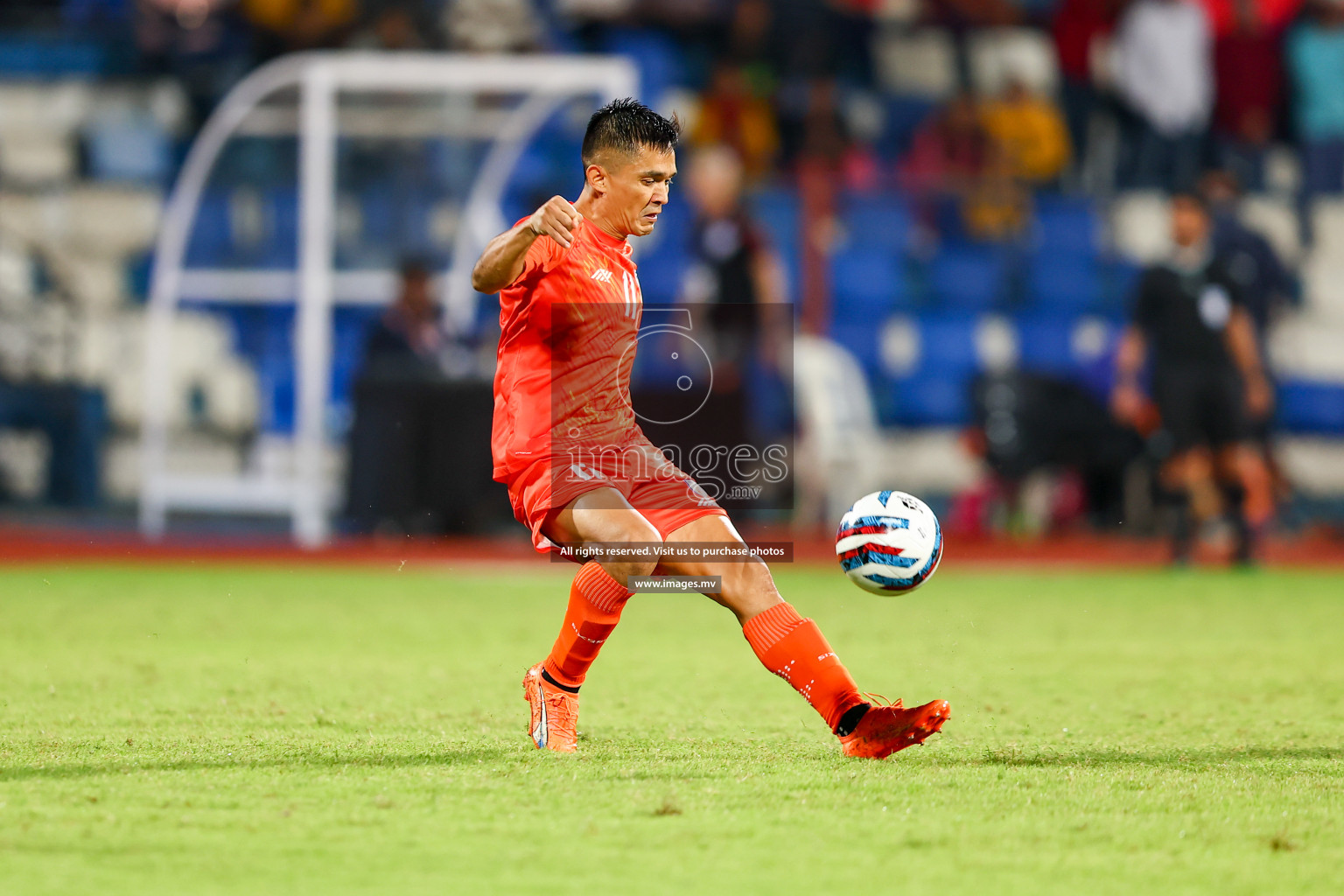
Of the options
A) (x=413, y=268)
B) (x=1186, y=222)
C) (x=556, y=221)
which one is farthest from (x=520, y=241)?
(x=413, y=268)

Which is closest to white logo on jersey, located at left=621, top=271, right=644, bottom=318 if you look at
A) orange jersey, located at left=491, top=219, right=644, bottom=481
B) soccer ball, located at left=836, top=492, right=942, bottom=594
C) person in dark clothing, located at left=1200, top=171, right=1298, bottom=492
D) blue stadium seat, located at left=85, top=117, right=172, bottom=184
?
orange jersey, located at left=491, top=219, right=644, bottom=481

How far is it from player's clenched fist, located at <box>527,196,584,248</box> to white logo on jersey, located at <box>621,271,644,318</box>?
0.47 meters

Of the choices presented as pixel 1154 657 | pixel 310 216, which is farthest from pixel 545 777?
pixel 310 216

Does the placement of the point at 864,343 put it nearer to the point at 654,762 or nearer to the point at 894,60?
the point at 894,60

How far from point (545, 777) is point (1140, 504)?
425 inches

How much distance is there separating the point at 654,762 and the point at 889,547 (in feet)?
3.23

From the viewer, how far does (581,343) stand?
529 centimetres

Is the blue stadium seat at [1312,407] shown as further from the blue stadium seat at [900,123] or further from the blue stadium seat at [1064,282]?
the blue stadium seat at [900,123]

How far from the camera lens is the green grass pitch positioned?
12.1 feet

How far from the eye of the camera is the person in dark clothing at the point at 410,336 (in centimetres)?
1346

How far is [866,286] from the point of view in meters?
15.4

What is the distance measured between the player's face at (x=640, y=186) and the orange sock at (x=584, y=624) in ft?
3.47

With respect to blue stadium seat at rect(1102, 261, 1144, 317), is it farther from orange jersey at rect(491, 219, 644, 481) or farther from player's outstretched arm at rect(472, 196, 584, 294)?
player's outstretched arm at rect(472, 196, 584, 294)

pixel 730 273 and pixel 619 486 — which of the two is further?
pixel 730 273
